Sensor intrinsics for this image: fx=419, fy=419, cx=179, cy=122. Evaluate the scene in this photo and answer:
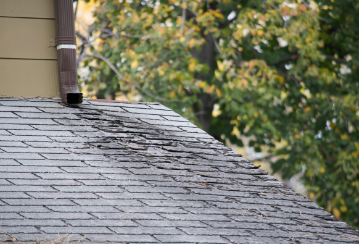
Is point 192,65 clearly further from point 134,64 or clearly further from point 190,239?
point 190,239

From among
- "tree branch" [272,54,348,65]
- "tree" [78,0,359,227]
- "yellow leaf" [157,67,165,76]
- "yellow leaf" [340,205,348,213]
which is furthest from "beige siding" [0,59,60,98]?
"yellow leaf" [340,205,348,213]

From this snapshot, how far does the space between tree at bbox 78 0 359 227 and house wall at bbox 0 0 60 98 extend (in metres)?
4.64

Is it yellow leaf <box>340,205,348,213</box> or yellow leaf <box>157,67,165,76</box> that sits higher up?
yellow leaf <box>157,67,165,76</box>

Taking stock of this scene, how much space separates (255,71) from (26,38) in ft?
21.5

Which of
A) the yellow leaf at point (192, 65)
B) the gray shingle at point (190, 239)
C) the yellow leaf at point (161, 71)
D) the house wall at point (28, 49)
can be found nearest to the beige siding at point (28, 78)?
the house wall at point (28, 49)

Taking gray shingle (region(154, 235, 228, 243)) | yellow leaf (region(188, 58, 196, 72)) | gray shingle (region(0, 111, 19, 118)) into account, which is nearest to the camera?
gray shingle (region(154, 235, 228, 243))

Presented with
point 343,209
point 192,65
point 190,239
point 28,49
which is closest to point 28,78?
point 28,49

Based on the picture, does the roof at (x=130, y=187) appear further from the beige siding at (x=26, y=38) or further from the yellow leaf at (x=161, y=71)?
the yellow leaf at (x=161, y=71)

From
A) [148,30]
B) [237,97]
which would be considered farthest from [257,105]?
[148,30]

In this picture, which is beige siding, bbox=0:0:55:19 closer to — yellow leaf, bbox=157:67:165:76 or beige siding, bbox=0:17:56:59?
beige siding, bbox=0:17:56:59

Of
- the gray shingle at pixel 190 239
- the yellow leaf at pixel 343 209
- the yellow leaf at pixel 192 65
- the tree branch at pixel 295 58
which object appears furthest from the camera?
the tree branch at pixel 295 58

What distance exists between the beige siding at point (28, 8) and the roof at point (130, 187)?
2.58ft

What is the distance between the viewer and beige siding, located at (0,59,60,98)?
3.64 m

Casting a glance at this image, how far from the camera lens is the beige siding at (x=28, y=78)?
3645mm
